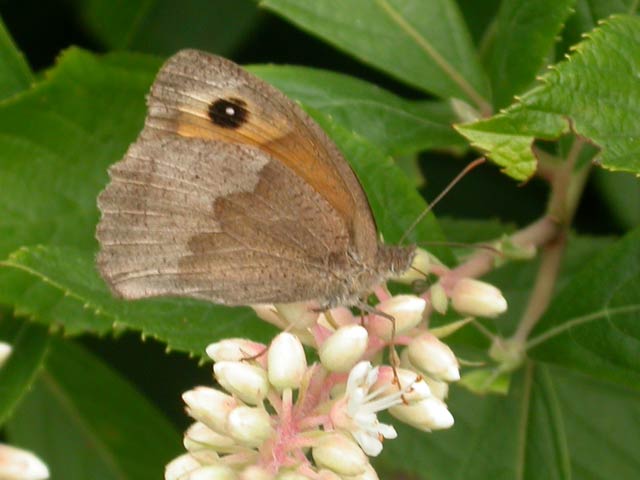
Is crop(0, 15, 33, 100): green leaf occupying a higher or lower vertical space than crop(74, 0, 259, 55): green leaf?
lower

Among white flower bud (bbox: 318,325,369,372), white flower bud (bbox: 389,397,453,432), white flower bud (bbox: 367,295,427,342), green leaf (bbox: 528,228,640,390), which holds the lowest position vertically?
white flower bud (bbox: 389,397,453,432)

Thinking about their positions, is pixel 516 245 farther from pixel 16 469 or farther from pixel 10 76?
pixel 10 76

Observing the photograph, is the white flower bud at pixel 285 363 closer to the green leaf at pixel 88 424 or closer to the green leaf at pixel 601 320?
the green leaf at pixel 601 320

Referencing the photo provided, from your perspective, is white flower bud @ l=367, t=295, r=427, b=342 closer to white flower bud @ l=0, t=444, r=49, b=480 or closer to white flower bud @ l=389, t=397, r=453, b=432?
white flower bud @ l=389, t=397, r=453, b=432

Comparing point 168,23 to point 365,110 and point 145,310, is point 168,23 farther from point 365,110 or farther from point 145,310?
point 145,310

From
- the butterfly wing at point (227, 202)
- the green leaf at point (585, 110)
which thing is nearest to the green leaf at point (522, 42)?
the green leaf at point (585, 110)

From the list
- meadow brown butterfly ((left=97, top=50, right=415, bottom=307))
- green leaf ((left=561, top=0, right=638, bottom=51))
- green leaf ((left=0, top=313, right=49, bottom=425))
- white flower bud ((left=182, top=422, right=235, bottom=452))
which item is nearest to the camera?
white flower bud ((left=182, top=422, right=235, bottom=452))

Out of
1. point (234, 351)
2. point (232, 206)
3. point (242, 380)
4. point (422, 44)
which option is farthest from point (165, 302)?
point (422, 44)

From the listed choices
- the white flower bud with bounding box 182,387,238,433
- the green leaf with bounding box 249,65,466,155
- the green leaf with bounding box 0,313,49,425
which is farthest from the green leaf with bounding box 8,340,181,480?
the white flower bud with bounding box 182,387,238,433
